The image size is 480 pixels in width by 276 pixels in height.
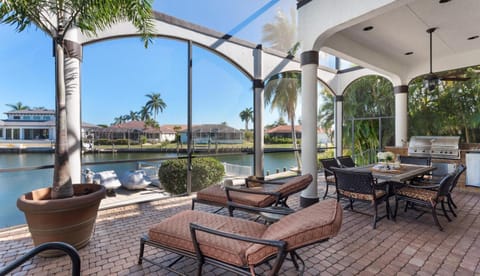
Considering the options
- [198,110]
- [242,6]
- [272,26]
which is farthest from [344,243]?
[272,26]

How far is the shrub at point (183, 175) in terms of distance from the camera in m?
6.35

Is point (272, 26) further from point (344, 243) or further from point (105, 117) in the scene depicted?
point (344, 243)

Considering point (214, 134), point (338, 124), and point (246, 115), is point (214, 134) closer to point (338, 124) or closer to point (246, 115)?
point (246, 115)

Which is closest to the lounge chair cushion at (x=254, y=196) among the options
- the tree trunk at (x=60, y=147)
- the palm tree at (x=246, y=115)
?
the tree trunk at (x=60, y=147)

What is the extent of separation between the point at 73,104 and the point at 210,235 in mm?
3271

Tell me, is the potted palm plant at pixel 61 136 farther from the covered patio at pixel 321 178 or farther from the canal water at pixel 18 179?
the canal water at pixel 18 179

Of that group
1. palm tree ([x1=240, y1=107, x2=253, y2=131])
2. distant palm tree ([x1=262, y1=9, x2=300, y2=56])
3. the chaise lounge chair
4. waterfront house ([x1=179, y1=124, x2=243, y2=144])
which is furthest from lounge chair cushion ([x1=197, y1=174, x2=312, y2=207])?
distant palm tree ([x1=262, y1=9, x2=300, y2=56])

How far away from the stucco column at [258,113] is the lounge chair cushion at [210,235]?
3.80 m

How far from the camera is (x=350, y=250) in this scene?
9.53ft

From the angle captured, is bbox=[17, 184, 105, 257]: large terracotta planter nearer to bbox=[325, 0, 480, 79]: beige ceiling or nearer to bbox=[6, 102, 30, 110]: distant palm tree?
bbox=[6, 102, 30, 110]: distant palm tree

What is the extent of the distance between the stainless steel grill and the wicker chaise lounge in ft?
19.8

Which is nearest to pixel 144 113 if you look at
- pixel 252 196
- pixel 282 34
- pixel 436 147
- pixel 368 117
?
pixel 252 196

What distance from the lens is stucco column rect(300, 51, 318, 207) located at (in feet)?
14.9

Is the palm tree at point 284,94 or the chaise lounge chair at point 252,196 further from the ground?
the palm tree at point 284,94
